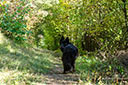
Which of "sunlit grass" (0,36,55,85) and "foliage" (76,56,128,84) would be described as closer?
"sunlit grass" (0,36,55,85)

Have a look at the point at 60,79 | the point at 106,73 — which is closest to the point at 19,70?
the point at 60,79

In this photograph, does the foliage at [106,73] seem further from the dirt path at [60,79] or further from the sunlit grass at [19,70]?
the sunlit grass at [19,70]

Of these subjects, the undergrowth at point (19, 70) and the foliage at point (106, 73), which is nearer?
the undergrowth at point (19, 70)

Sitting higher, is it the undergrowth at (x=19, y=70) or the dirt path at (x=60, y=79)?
the undergrowth at (x=19, y=70)

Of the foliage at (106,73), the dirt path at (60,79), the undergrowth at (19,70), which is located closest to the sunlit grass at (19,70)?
the undergrowth at (19,70)

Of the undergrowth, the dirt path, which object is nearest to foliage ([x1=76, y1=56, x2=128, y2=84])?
the dirt path

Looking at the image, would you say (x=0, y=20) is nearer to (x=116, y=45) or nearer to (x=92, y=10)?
(x=92, y=10)

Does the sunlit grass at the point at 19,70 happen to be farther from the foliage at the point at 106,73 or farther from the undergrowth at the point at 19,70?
the foliage at the point at 106,73

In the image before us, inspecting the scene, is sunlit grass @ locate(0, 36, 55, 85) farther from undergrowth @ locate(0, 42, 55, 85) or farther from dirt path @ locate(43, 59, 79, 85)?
dirt path @ locate(43, 59, 79, 85)

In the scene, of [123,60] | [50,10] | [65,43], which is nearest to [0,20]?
[65,43]

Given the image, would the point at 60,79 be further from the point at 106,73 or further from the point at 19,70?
the point at 106,73

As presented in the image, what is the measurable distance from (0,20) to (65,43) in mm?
4353

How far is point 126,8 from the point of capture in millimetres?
8992

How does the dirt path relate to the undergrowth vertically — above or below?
below
